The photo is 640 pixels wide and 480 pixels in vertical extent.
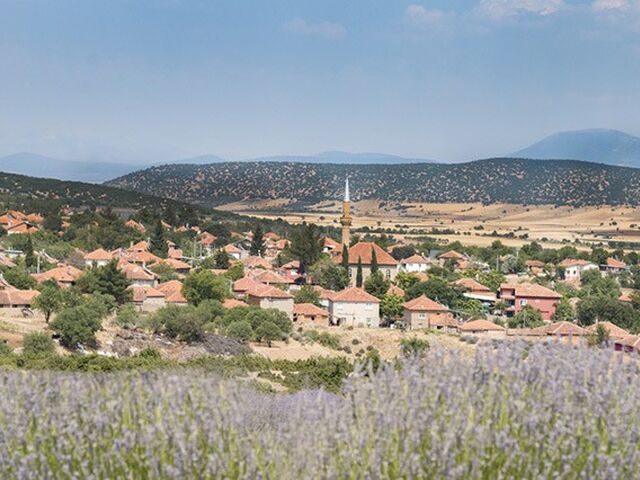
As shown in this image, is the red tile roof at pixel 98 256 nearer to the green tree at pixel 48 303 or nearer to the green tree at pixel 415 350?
the green tree at pixel 48 303

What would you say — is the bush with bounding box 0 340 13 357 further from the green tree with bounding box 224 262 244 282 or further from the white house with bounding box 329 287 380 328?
the green tree with bounding box 224 262 244 282

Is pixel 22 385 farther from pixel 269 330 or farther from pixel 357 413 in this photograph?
pixel 269 330

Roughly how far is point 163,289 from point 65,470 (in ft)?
130

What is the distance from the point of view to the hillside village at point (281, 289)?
33719 millimetres

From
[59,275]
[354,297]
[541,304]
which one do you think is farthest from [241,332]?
[541,304]

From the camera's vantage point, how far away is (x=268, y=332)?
3353 centimetres

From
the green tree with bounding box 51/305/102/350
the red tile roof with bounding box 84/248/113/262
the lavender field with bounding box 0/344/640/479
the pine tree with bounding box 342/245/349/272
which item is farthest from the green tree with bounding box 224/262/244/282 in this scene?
the lavender field with bounding box 0/344/640/479

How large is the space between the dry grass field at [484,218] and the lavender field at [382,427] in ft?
302

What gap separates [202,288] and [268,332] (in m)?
8.09

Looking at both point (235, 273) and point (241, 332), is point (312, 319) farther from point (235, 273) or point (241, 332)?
point (235, 273)

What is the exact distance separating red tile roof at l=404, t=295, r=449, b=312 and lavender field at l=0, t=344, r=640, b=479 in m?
36.9

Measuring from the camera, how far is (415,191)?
567 feet

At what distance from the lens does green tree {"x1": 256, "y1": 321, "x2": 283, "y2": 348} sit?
110 ft

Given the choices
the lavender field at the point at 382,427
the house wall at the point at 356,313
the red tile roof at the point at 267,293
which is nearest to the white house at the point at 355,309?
the house wall at the point at 356,313
